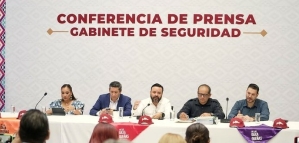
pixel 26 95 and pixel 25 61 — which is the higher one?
pixel 25 61

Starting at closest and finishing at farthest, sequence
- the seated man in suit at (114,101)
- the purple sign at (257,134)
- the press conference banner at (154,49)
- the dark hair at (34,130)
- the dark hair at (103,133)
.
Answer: the dark hair at (34,130), the dark hair at (103,133), the purple sign at (257,134), the seated man in suit at (114,101), the press conference banner at (154,49)

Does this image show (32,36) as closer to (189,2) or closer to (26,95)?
(26,95)

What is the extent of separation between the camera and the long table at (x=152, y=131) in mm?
5738

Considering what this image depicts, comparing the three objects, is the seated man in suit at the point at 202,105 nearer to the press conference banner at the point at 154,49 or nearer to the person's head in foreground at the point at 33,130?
the press conference banner at the point at 154,49

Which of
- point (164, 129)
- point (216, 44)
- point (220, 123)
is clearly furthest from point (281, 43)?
point (164, 129)

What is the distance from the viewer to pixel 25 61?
341 inches

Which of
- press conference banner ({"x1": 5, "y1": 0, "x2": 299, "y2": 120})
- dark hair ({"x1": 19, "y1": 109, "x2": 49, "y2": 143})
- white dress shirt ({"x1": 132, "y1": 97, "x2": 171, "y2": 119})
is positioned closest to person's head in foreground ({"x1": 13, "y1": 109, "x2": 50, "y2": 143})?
dark hair ({"x1": 19, "y1": 109, "x2": 49, "y2": 143})

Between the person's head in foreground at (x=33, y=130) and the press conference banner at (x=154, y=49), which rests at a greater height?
the press conference banner at (x=154, y=49)

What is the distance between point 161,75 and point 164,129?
2.58 m

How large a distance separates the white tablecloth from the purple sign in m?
0.04

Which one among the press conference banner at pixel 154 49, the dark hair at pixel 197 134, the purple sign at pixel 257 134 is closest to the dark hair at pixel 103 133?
the dark hair at pixel 197 134

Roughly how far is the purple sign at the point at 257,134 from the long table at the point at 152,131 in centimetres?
4

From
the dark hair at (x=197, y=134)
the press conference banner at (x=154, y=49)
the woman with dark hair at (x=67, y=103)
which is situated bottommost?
the dark hair at (x=197, y=134)

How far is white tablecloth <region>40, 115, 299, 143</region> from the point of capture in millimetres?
5738
